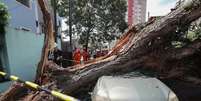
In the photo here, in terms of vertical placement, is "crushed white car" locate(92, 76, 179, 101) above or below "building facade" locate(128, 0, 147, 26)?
below

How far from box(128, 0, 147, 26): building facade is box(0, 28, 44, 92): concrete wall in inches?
280

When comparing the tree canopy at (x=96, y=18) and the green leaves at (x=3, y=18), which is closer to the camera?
the green leaves at (x=3, y=18)

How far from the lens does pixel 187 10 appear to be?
22.8ft

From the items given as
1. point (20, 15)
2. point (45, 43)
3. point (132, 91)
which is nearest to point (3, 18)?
point (45, 43)

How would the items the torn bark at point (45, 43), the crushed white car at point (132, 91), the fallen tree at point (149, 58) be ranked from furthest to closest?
the torn bark at point (45, 43)
the fallen tree at point (149, 58)
the crushed white car at point (132, 91)

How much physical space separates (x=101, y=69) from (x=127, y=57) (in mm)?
652

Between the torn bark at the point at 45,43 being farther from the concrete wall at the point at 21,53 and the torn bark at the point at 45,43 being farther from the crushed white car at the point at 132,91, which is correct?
the crushed white car at the point at 132,91

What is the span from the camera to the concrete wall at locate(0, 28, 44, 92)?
11445 mm

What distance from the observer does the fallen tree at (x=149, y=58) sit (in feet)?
23.0

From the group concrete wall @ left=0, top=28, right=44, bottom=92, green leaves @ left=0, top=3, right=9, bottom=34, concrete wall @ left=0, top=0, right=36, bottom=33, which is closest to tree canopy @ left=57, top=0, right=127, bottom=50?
concrete wall @ left=0, top=0, right=36, bottom=33

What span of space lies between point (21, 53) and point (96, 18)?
2066 centimetres

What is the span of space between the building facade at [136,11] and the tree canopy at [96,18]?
34.7ft

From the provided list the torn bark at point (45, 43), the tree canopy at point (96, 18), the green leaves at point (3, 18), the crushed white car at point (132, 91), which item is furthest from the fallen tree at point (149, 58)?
the tree canopy at point (96, 18)

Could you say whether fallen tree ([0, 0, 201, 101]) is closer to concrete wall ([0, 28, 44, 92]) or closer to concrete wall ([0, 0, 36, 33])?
concrete wall ([0, 28, 44, 92])
